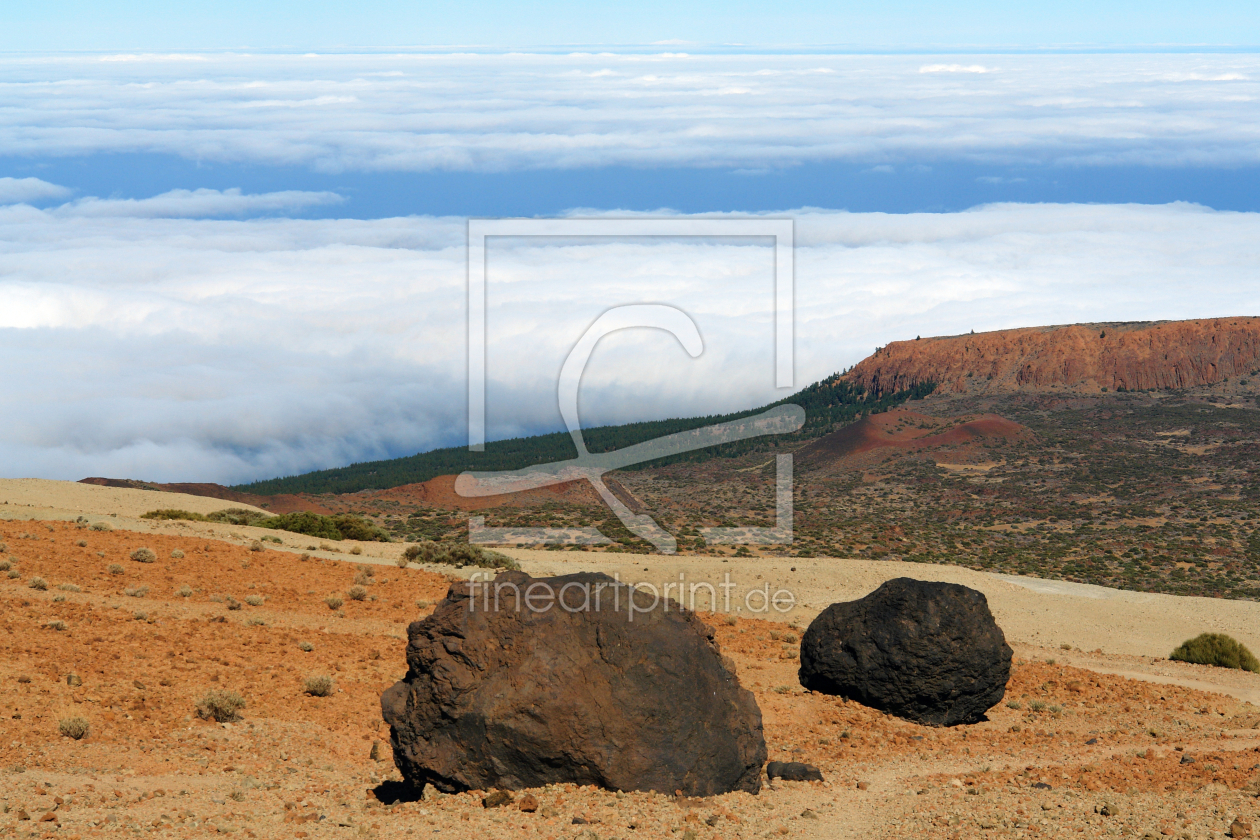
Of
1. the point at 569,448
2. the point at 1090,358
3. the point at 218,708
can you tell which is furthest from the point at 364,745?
the point at 1090,358

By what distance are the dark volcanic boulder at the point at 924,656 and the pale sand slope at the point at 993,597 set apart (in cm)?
613

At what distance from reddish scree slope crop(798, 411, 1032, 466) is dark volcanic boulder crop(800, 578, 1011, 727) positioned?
60874 mm

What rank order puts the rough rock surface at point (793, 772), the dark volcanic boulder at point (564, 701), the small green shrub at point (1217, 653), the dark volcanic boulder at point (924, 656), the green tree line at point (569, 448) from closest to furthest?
the dark volcanic boulder at point (564, 701) < the rough rock surface at point (793, 772) < the dark volcanic boulder at point (924, 656) < the small green shrub at point (1217, 653) < the green tree line at point (569, 448)

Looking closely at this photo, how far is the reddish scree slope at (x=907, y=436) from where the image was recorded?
251ft

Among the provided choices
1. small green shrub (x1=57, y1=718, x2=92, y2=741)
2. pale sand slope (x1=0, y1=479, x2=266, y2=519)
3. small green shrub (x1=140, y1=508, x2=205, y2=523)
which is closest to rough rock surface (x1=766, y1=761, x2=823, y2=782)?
small green shrub (x1=57, y1=718, x2=92, y2=741)

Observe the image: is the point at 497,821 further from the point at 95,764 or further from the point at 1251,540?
the point at 1251,540

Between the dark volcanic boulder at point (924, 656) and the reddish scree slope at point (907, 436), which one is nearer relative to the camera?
the dark volcanic boulder at point (924, 656)

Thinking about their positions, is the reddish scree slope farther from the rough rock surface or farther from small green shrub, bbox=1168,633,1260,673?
the rough rock surface

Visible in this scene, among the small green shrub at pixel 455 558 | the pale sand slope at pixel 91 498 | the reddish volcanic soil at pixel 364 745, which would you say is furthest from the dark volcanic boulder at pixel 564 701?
the pale sand slope at pixel 91 498

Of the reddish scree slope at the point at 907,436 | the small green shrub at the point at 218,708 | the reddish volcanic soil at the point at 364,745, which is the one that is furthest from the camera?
the reddish scree slope at the point at 907,436

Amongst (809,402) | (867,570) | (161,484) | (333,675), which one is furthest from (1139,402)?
(333,675)

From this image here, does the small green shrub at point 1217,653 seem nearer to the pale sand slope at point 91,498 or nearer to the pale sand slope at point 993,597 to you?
the pale sand slope at point 993,597

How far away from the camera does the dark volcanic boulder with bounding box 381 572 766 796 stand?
9383 millimetres

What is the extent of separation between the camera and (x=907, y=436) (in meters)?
81.2
